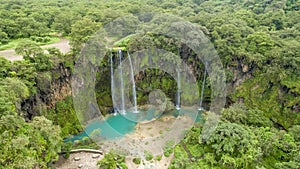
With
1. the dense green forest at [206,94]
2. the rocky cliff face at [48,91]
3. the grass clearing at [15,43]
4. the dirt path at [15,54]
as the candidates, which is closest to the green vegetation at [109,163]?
the dense green forest at [206,94]

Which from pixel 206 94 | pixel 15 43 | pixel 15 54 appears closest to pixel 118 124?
pixel 206 94

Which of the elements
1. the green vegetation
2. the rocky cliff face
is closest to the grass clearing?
the rocky cliff face

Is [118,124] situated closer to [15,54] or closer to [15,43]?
[15,54]

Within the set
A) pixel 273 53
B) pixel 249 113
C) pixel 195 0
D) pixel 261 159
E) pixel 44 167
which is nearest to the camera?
pixel 44 167

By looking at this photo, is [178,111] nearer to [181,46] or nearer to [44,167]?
[181,46]

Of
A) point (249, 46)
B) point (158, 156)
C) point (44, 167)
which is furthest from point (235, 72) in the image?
point (44, 167)

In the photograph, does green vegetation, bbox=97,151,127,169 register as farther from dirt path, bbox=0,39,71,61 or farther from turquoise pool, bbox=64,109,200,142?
dirt path, bbox=0,39,71,61

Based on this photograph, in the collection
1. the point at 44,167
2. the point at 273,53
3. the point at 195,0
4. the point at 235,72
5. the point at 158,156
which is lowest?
the point at 158,156

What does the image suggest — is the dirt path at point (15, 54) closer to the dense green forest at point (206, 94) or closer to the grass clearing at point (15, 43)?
the grass clearing at point (15, 43)

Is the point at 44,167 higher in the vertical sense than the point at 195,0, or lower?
lower
